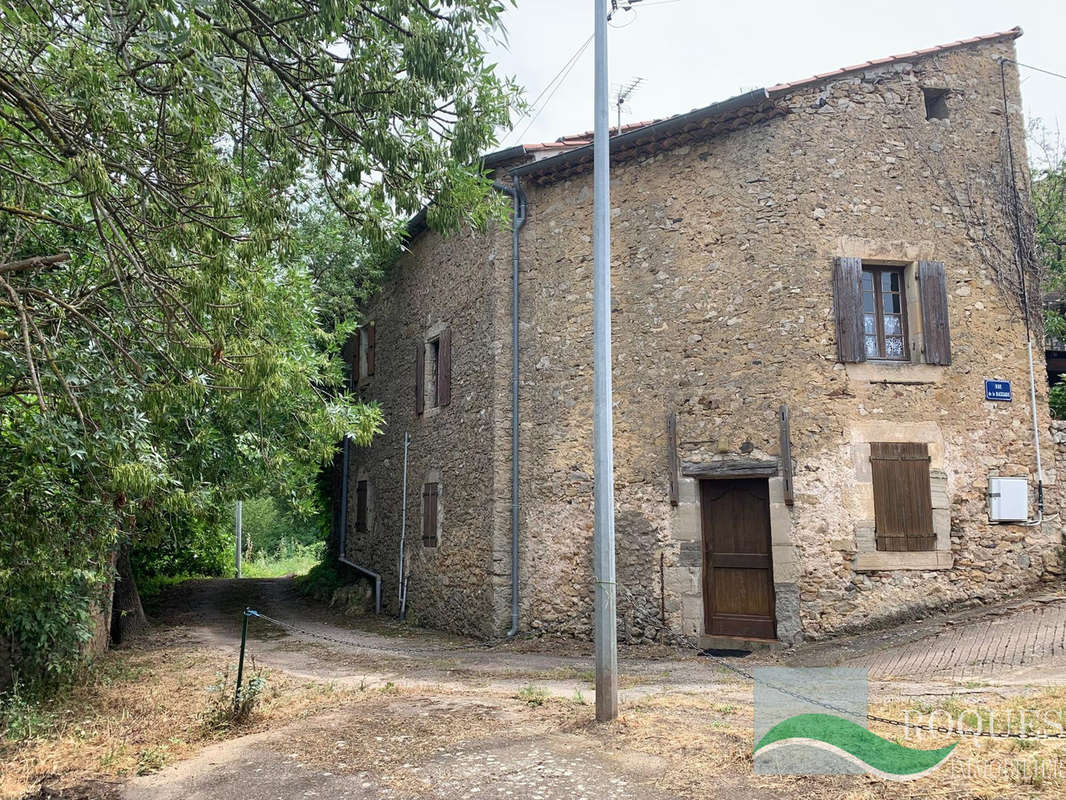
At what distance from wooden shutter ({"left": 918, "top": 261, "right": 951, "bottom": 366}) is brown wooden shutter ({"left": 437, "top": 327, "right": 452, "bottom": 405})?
6.60 meters

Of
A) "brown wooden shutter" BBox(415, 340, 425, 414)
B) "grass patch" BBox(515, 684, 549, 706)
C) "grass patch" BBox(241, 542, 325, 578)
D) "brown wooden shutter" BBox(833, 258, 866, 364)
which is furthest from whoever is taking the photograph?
"grass patch" BBox(241, 542, 325, 578)

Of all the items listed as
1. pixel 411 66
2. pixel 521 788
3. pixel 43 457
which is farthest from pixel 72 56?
pixel 521 788

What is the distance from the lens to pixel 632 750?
17.1 ft

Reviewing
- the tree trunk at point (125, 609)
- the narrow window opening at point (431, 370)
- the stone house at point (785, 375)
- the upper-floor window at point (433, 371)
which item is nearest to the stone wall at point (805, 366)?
the stone house at point (785, 375)

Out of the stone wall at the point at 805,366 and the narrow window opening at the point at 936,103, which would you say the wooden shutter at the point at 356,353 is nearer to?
the stone wall at the point at 805,366

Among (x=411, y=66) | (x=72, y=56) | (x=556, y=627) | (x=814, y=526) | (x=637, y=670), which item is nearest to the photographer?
(x=72, y=56)

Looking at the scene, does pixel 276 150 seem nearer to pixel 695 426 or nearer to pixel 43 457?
pixel 43 457

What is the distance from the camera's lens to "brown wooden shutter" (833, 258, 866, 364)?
941 centimetres

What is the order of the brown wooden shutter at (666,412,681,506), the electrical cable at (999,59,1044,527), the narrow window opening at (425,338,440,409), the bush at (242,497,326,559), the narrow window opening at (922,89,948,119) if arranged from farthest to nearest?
the bush at (242,497,326,559), the narrow window opening at (425,338,440,409), the narrow window opening at (922,89,948,119), the brown wooden shutter at (666,412,681,506), the electrical cable at (999,59,1044,527)

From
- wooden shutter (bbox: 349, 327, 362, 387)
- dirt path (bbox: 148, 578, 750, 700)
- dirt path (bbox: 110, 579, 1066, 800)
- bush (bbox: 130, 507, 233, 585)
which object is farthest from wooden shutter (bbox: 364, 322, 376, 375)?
dirt path (bbox: 110, 579, 1066, 800)

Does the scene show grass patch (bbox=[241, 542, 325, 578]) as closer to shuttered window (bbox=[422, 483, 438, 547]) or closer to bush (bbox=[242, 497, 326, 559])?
bush (bbox=[242, 497, 326, 559])

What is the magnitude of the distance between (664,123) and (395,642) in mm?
7654

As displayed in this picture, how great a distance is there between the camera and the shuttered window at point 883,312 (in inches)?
372

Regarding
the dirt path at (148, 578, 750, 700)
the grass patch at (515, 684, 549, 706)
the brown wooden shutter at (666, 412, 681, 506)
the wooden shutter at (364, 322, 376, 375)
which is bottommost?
the dirt path at (148, 578, 750, 700)
